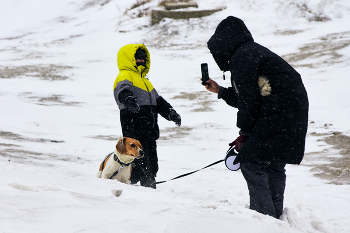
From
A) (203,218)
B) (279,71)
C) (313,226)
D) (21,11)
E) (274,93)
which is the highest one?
(21,11)

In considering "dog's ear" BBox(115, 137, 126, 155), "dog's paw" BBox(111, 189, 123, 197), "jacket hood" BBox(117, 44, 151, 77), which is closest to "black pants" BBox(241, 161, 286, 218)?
"dog's paw" BBox(111, 189, 123, 197)

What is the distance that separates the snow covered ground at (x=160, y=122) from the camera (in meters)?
2.08

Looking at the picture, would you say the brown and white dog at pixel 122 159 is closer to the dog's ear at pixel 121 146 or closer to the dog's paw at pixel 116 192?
the dog's ear at pixel 121 146

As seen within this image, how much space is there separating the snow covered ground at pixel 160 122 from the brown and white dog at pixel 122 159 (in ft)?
0.97

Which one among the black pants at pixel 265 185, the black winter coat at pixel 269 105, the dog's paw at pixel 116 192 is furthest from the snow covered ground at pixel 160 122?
the black winter coat at pixel 269 105

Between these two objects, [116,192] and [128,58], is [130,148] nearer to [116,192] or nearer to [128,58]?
[116,192]

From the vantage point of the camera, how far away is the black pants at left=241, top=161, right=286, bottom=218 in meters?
2.53

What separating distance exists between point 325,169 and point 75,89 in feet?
33.8

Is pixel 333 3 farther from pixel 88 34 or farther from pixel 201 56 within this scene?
pixel 88 34

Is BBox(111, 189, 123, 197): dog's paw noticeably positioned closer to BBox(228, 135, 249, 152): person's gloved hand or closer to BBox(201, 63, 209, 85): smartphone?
BBox(228, 135, 249, 152): person's gloved hand

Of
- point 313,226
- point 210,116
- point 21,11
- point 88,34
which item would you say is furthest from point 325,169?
point 21,11

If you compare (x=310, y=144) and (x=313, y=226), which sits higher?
Answer: (x=313, y=226)

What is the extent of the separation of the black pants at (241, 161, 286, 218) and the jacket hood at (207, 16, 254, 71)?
2.96ft

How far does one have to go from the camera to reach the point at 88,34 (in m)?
23.6
